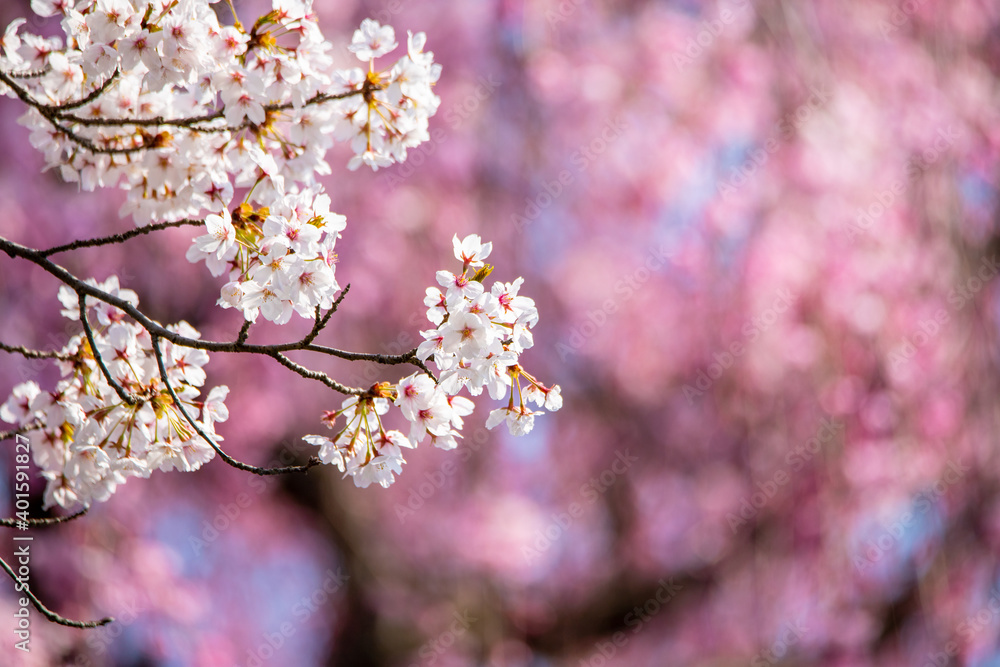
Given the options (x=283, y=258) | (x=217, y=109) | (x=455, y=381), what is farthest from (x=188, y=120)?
(x=455, y=381)

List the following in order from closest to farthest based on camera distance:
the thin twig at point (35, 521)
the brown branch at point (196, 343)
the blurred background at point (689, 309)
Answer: the brown branch at point (196, 343) < the thin twig at point (35, 521) < the blurred background at point (689, 309)

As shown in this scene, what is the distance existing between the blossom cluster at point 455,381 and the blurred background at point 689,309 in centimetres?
254

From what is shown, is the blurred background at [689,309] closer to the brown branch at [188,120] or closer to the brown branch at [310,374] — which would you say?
the brown branch at [188,120]

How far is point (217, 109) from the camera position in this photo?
1.26 meters

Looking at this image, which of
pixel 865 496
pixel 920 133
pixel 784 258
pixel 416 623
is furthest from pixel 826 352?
pixel 416 623

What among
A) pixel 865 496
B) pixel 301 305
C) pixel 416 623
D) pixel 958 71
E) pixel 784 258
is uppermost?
pixel 958 71

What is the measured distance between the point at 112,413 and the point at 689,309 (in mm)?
3937

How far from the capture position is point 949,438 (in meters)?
3.87

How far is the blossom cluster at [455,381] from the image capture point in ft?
3.17

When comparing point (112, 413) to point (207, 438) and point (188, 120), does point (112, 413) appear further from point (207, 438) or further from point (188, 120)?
point (188, 120)

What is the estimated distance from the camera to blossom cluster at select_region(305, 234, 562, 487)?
965 millimetres

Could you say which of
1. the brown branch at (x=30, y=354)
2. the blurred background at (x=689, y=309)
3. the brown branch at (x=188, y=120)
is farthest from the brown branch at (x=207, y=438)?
the blurred background at (x=689, y=309)

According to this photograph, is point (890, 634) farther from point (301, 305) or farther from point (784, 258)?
point (301, 305)

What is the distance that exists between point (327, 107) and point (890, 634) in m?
3.93
